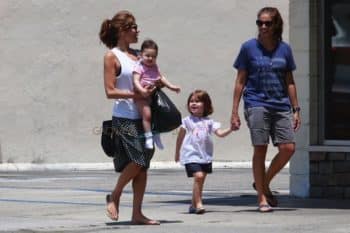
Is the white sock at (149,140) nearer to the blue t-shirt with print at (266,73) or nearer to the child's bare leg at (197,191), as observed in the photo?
the child's bare leg at (197,191)

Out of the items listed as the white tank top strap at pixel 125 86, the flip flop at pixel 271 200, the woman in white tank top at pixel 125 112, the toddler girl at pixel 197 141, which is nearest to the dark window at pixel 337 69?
the flip flop at pixel 271 200

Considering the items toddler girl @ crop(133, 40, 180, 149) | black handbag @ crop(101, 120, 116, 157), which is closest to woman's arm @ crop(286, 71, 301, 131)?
toddler girl @ crop(133, 40, 180, 149)

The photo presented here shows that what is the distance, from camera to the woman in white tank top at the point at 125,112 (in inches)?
377

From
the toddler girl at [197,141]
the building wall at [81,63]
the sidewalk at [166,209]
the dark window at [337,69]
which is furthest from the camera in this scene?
the building wall at [81,63]

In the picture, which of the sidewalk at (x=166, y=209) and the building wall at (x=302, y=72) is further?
the building wall at (x=302, y=72)

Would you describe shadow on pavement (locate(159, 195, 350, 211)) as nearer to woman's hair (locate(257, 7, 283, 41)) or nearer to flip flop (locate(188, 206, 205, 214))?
flip flop (locate(188, 206, 205, 214))

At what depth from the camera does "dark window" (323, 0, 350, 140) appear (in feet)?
39.5

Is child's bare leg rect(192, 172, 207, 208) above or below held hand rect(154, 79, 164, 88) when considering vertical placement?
below

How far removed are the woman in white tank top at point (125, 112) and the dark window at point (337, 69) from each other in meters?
3.05

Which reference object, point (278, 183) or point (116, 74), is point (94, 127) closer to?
point (278, 183)

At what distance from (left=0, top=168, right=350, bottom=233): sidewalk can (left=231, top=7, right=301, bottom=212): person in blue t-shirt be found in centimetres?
62

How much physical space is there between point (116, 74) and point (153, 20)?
1091 cm

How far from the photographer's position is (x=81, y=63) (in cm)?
2038

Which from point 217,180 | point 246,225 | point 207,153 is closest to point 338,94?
point 207,153
